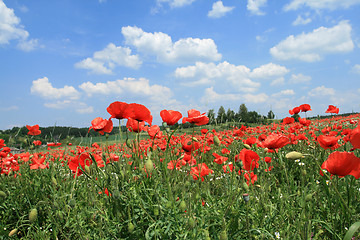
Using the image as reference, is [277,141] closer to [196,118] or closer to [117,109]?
[196,118]

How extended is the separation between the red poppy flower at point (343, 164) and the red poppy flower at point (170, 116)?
45.9 inches

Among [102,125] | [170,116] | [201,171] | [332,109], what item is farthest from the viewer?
[332,109]

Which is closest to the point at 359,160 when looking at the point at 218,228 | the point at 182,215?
the point at 218,228

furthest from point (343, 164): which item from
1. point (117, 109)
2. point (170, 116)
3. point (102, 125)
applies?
point (102, 125)

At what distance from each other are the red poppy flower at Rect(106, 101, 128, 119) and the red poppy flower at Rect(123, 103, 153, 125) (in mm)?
26

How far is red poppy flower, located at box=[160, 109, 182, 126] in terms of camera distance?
208cm

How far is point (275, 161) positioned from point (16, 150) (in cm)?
606

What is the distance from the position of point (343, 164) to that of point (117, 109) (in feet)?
5.37

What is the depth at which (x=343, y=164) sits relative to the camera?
1.45 metres

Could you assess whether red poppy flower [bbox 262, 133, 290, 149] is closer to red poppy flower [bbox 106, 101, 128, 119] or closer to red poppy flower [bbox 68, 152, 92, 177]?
red poppy flower [bbox 106, 101, 128, 119]

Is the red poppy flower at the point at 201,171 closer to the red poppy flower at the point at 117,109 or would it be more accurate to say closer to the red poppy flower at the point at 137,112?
the red poppy flower at the point at 137,112

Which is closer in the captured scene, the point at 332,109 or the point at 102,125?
the point at 102,125

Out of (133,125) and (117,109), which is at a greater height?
(117,109)

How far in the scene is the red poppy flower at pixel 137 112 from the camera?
1925mm
